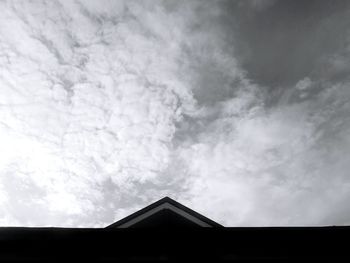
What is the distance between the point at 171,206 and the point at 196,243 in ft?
10.3

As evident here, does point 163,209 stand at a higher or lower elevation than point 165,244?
higher

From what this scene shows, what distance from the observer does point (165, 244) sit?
5.90 metres

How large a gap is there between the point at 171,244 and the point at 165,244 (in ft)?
0.44

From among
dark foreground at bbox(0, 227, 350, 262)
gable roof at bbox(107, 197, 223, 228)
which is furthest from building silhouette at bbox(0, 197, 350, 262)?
gable roof at bbox(107, 197, 223, 228)

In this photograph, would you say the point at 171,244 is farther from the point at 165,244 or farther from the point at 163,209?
the point at 163,209

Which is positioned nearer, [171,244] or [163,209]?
[171,244]

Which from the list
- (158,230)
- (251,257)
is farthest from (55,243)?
(251,257)

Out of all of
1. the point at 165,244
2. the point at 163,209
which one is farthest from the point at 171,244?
the point at 163,209

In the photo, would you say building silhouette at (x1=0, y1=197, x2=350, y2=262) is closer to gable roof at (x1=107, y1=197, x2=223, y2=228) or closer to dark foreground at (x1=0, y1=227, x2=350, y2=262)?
dark foreground at (x1=0, y1=227, x2=350, y2=262)

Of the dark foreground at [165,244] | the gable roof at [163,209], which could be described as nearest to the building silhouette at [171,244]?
the dark foreground at [165,244]

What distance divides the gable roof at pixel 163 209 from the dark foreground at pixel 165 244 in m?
2.38

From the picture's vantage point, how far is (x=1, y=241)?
591cm

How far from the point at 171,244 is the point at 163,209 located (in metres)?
3.18

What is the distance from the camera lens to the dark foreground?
5867 millimetres
